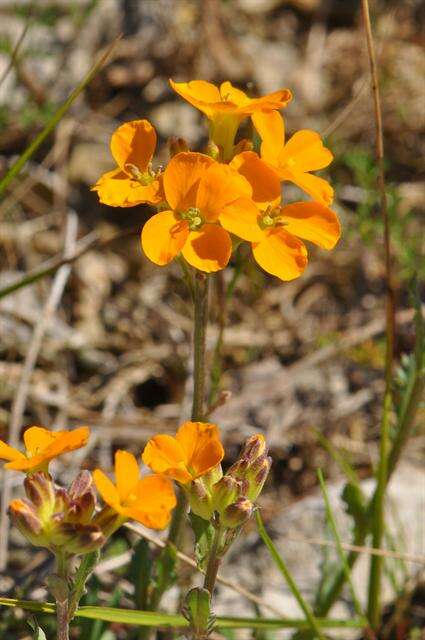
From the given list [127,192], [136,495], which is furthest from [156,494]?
[127,192]

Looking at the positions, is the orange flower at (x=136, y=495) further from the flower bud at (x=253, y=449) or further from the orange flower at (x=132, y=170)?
the orange flower at (x=132, y=170)

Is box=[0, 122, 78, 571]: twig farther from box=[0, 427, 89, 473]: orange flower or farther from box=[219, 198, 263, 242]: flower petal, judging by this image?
box=[219, 198, 263, 242]: flower petal

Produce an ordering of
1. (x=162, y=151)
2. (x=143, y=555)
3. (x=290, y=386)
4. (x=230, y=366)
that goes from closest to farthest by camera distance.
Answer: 1. (x=143, y=555)
2. (x=290, y=386)
3. (x=230, y=366)
4. (x=162, y=151)

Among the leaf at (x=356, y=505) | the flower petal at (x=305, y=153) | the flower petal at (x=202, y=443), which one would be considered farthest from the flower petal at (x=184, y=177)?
the leaf at (x=356, y=505)

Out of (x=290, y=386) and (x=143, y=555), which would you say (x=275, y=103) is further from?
(x=290, y=386)

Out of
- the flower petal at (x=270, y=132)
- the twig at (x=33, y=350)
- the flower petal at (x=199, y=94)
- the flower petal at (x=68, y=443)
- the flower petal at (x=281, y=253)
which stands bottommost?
the twig at (x=33, y=350)

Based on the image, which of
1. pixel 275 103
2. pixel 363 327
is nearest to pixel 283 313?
pixel 363 327

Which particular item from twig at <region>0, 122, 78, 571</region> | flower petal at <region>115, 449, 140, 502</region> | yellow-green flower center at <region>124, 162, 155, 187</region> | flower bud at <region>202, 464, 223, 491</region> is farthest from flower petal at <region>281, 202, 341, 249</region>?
twig at <region>0, 122, 78, 571</region>

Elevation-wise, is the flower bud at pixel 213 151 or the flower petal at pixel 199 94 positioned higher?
the flower petal at pixel 199 94
